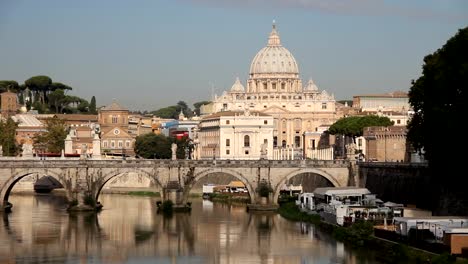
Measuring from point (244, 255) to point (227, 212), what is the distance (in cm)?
2402

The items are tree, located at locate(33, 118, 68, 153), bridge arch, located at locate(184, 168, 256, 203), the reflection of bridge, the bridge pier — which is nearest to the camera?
the reflection of bridge

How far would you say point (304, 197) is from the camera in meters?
74.4

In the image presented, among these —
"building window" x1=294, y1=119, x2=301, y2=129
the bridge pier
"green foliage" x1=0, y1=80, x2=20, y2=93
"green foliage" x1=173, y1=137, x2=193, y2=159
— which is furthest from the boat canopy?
"green foliage" x1=0, y1=80, x2=20, y2=93

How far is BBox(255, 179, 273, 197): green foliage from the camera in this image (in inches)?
3071

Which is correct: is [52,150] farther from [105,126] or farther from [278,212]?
[278,212]

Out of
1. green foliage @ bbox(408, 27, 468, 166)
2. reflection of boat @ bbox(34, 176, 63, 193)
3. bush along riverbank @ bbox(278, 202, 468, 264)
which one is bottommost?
bush along riverbank @ bbox(278, 202, 468, 264)

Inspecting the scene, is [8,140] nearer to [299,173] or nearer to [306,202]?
[299,173]

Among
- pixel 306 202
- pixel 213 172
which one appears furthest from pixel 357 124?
pixel 306 202

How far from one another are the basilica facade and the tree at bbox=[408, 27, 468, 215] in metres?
83.3

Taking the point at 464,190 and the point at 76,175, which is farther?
the point at 76,175

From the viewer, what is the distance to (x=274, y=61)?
584 ft

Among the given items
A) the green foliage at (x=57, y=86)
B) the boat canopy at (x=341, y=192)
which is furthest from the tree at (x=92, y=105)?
the boat canopy at (x=341, y=192)

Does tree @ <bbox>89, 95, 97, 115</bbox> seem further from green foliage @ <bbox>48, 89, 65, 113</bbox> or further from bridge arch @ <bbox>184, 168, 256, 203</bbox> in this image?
bridge arch @ <bbox>184, 168, 256, 203</bbox>

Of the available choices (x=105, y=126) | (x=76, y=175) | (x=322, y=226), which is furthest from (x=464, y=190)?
(x=105, y=126)
